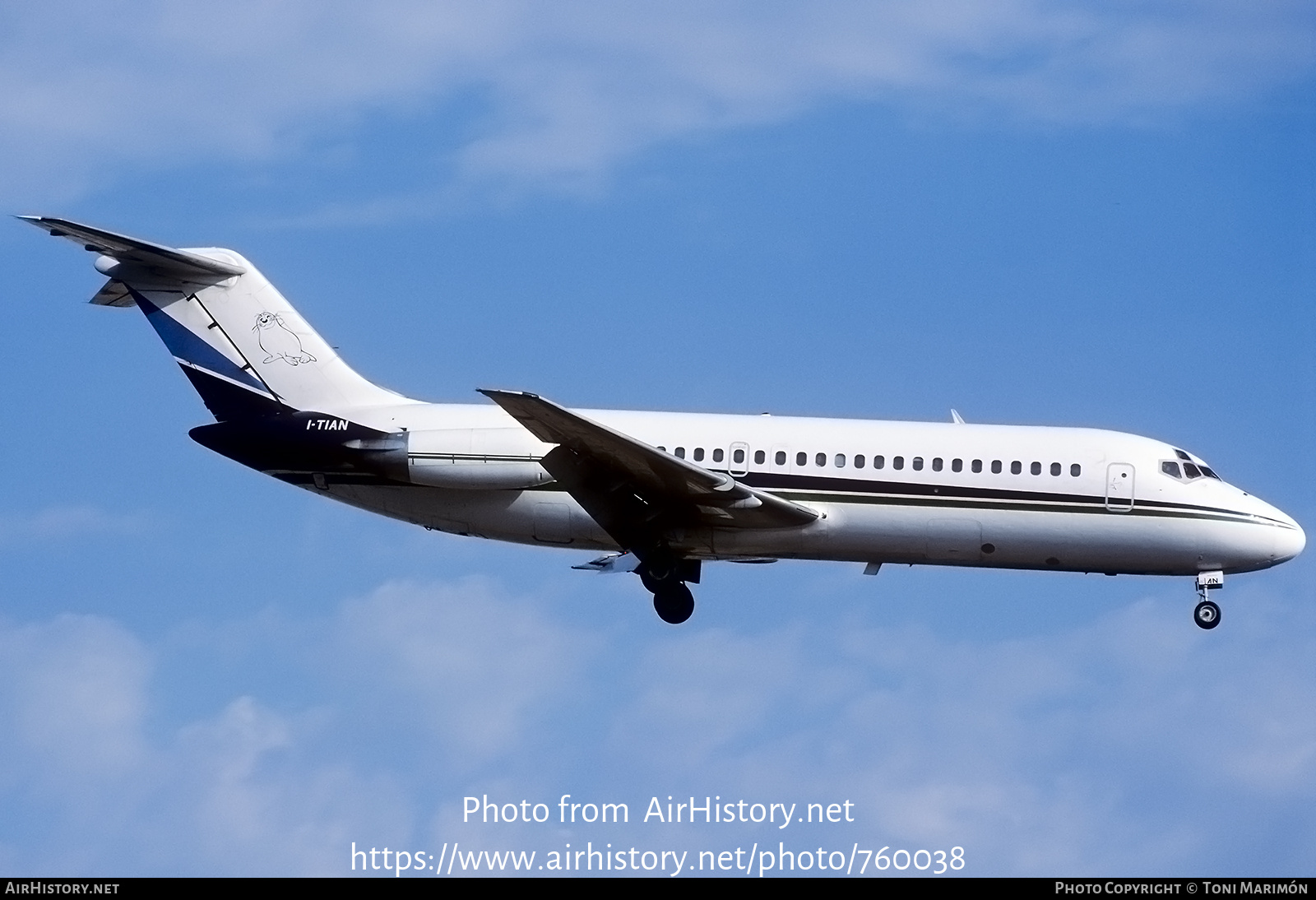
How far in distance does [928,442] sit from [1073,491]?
97.7 inches

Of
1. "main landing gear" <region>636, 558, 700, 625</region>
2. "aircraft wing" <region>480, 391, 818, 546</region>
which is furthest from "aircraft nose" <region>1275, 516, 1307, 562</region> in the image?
"main landing gear" <region>636, 558, 700, 625</region>

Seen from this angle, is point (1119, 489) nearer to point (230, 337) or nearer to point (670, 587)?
point (670, 587)

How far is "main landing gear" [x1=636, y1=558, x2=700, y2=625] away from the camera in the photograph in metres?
31.8

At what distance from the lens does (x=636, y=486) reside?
30750 millimetres

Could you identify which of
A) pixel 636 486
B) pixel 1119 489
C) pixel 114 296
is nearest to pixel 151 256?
pixel 114 296

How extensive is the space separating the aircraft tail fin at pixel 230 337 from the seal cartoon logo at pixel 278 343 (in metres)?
0.01

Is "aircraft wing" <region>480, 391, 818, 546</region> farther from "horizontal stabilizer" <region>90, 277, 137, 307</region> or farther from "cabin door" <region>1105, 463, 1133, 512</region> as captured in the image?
"horizontal stabilizer" <region>90, 277, 137, 307</region>

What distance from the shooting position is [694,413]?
3238 cm

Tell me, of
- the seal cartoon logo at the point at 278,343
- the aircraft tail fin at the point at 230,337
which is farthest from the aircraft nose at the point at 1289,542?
the seal cartoon logo at the point at 278,343

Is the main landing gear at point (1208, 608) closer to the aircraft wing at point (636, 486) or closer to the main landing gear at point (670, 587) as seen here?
the aircraft wing at point (636, 486)

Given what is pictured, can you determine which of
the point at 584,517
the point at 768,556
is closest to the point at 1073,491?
→ the point at 768,556

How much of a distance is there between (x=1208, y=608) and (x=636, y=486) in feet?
31.9
